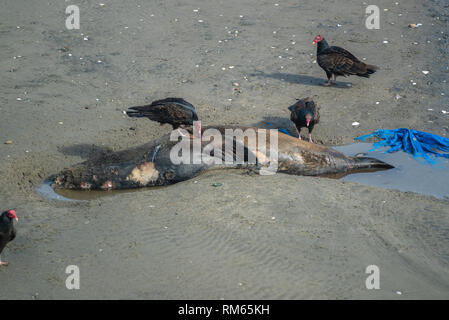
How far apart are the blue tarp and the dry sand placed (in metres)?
0.38

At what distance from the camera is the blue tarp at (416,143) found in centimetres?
795

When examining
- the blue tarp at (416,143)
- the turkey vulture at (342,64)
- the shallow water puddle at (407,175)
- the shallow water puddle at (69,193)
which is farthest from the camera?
the turkey vulture at (342,64)

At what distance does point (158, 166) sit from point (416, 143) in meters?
3.85

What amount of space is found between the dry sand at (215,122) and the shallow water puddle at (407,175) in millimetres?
396

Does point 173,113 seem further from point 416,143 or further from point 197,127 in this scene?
point 416,143

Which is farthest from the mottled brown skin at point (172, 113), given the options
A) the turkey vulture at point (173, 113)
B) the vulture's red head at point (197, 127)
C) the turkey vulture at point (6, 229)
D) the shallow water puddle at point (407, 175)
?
the turkey vulture at point (6, 229)

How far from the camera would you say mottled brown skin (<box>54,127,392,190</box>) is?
7148mm

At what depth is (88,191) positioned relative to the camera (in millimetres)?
7152

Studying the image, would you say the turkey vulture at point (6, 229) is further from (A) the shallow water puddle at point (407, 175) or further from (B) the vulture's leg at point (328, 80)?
(B) the vulture's leg at point (328, 80)

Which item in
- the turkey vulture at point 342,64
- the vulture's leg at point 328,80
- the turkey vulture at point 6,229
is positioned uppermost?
the turkey vulture at point 342,64

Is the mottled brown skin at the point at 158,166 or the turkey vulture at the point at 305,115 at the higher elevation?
the turkey vulture at the point at 305,115

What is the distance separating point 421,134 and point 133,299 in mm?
5386

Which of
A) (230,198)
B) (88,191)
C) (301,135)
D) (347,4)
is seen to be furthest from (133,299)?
(347,4)
